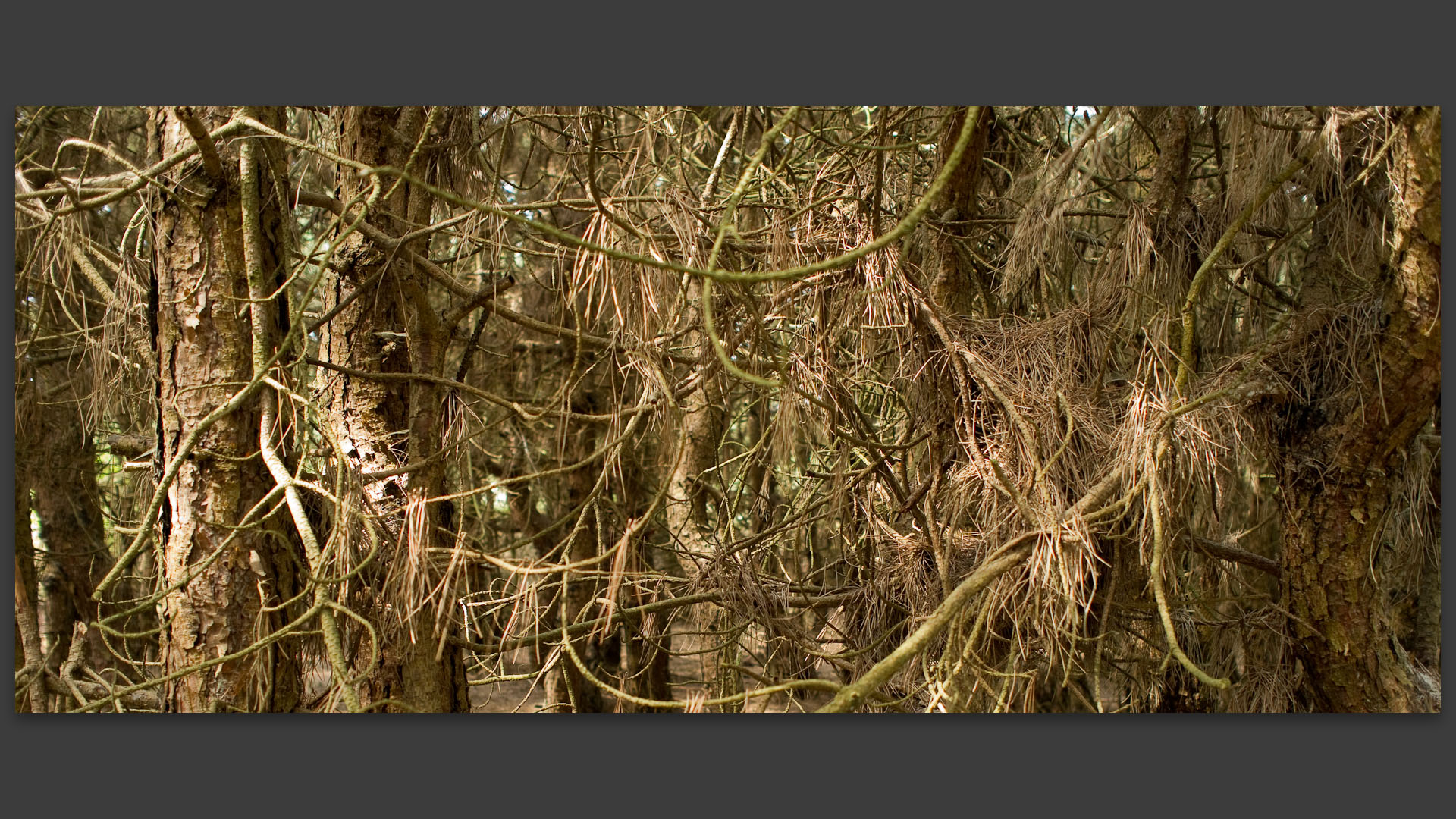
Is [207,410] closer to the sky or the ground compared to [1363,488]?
closer to the sky

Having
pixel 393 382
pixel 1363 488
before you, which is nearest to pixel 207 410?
pixel 393 382

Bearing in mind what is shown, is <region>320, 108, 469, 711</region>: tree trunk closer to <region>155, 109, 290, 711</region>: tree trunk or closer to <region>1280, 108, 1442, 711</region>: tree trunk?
<region>155, 109, 290, 711</region>: tree trunk

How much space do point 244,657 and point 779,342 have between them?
3.51 ft

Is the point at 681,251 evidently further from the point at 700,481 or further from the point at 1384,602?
the point at 1384,602

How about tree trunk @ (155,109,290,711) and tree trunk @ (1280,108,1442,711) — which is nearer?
tree trunk @ (155,109,290,711)

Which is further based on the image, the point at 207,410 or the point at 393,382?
the point at 393,382

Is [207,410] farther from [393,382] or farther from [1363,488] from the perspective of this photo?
[1363,488]

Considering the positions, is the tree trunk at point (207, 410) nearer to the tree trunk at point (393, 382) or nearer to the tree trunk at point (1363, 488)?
the tree trunk at point (393, 382)

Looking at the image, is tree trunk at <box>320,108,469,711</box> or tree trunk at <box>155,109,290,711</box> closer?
tree trunk at <box>155,109,290,711</box>

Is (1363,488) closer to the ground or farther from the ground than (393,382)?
closer to the ground

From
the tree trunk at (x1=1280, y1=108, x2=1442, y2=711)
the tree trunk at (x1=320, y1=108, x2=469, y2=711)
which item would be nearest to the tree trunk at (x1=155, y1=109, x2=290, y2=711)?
the tree trunk at (x1=320, y1=108, x2=469, y2=711)

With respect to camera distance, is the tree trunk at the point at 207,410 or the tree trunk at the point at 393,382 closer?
the tree trunk at the point at 207,410

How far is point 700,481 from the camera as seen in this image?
93.0 inches

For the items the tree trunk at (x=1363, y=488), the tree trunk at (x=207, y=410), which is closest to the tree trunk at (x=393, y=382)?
the tree trunk at (x=207, y=410)
